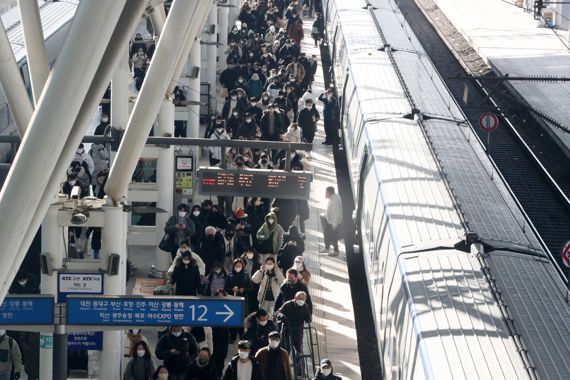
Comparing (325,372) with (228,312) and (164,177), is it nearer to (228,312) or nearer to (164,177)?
(228,312)

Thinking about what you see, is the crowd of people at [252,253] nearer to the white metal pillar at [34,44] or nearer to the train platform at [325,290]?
the train platform at [325,290]

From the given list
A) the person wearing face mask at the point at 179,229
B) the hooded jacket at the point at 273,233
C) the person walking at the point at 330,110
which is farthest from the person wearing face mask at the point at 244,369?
the person walking at the point at 330,110

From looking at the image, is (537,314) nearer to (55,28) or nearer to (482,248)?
(482,248)

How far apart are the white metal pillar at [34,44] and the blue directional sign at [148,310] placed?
1.94 m

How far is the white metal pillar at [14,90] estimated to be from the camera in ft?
48.9

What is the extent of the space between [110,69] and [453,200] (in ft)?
26.2

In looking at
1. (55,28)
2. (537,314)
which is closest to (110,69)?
(537,314)

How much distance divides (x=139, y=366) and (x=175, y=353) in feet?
1.51

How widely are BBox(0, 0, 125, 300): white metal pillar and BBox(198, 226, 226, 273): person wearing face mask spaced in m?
10.9

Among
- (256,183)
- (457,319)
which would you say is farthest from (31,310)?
(256,183)

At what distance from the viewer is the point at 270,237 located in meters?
22.1

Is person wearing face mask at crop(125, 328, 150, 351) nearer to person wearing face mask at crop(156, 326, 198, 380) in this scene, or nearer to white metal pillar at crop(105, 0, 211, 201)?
person wearing face mask at crop(156, 326, 198, 380)

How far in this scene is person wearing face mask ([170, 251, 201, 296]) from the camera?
19172mm

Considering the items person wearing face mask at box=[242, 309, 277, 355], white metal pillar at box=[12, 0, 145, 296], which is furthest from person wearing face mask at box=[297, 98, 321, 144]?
white metal pillar at box=[12, 0, 145, 296]
